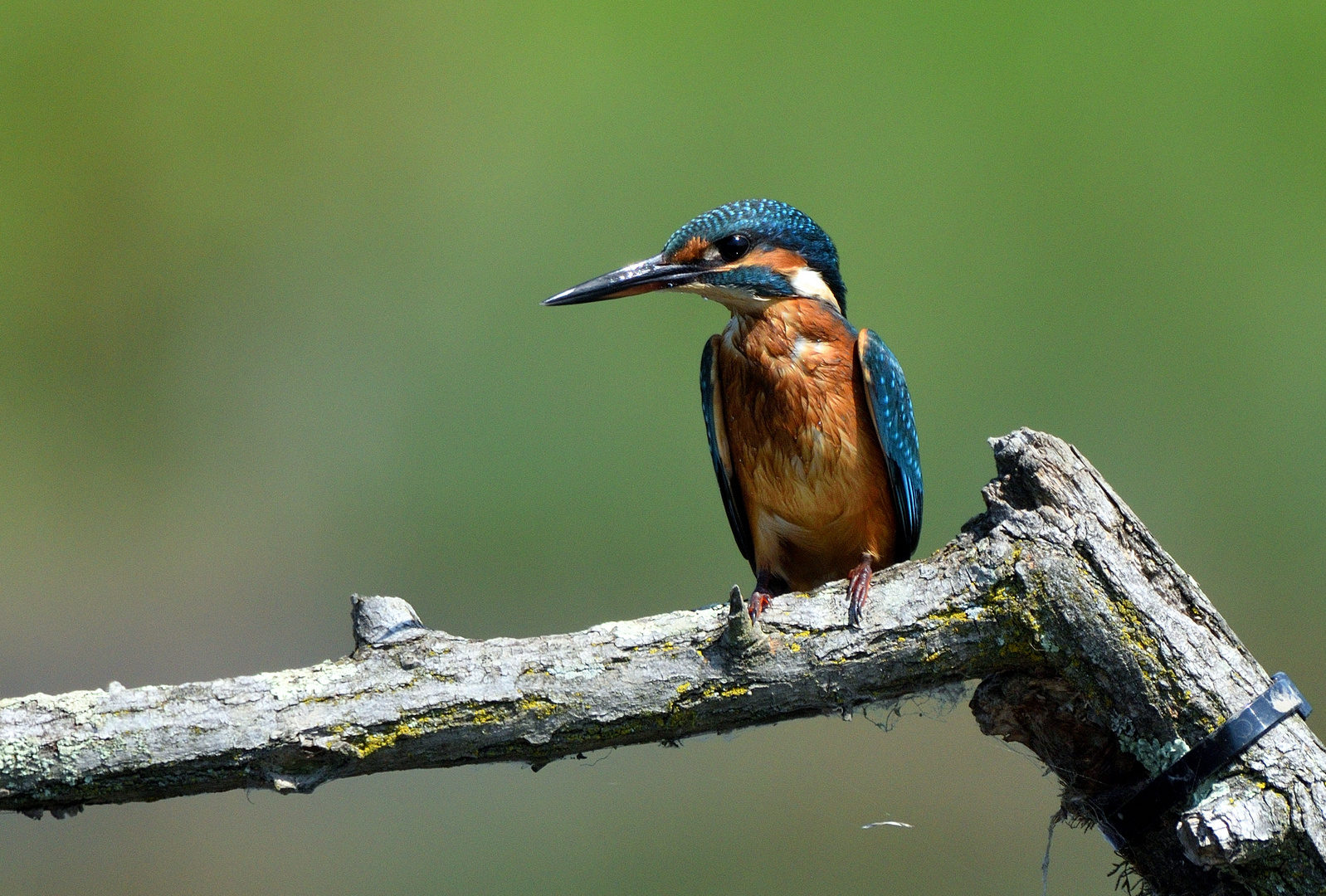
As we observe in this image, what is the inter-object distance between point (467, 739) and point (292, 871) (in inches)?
130

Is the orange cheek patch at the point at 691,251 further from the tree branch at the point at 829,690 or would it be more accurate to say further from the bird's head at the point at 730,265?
the tree branch at the point at 829,690

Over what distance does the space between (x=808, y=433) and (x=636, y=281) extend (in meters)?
0.44

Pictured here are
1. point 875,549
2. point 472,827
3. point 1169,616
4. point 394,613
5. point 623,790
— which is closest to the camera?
point 1169,616

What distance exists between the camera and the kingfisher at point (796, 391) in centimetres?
212

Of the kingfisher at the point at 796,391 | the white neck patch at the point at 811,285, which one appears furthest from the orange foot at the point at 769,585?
the white neck patch at the point at 811,285

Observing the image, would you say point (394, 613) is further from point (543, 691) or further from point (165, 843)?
point (165, 843)

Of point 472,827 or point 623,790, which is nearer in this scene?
point 472,827

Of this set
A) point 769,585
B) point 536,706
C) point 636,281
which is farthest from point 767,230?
point 536,706

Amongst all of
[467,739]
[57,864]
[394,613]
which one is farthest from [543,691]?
[57,864]

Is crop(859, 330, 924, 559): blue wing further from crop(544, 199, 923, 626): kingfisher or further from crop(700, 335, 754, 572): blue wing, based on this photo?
crop(700, 335, 754, 572): blue wing

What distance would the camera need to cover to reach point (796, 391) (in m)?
2.13

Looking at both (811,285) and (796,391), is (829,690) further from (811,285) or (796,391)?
(811,285)

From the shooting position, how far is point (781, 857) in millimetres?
4480

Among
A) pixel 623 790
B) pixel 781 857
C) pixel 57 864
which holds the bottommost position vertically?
pixel 781 857
